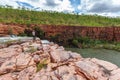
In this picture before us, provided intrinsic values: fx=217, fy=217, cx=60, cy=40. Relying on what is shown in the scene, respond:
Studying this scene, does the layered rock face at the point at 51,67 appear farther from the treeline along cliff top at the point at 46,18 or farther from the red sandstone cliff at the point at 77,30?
the treeline along cliff top at the point at 46,18

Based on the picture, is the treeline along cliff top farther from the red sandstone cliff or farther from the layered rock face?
the layered rock face

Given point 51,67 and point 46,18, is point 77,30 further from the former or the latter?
point 51,67

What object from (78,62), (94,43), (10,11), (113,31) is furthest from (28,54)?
(10,11)

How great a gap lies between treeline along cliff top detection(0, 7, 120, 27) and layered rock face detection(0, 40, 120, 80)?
17770 mm

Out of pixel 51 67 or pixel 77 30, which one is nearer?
pixel 51 67

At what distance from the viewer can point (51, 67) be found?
8.60 m

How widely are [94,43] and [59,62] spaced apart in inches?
722

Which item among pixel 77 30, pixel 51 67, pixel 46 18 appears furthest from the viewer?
pixel 46 18

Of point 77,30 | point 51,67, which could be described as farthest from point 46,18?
point 51,67

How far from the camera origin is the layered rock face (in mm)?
7805

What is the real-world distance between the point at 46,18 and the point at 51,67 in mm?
25031

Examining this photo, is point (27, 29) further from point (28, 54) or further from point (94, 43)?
point (28, 54)

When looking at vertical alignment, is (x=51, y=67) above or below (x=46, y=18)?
below

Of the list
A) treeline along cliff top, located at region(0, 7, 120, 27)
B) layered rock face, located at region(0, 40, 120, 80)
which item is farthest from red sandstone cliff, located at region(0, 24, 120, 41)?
layered rock face, located at region(0, 40, 120, 80)
